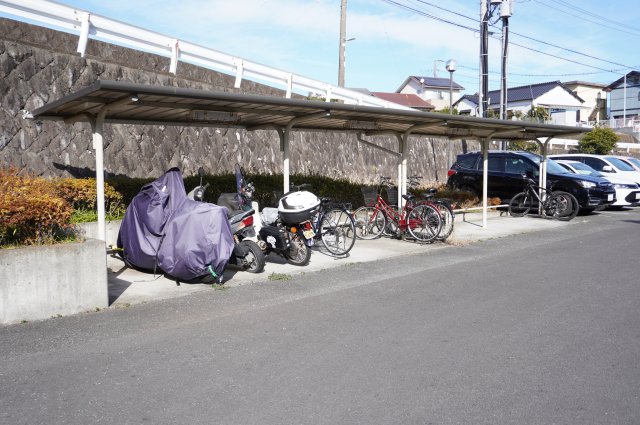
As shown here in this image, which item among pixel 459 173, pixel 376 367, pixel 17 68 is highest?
pixel 17 68

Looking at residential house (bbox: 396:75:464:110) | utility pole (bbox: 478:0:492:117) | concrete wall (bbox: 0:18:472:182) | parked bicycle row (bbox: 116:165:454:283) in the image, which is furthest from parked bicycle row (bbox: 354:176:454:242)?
residential house (bbox: 396:75:464:110)

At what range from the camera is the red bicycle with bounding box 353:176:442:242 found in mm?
11797

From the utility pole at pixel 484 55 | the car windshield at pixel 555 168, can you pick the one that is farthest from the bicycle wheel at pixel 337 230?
the utility pole at pixel 484 55

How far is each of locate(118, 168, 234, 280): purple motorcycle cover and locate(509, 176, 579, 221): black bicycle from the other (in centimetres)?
1087

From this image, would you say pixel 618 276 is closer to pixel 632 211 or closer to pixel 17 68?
pixel 17 68

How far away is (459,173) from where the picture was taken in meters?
19.0

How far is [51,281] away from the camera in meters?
6.31

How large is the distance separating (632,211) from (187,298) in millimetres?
16571

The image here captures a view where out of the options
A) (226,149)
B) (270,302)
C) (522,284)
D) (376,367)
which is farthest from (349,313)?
(226,149)

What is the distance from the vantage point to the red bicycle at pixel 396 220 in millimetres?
11797

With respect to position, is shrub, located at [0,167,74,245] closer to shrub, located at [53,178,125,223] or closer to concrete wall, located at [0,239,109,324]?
concrete wall, located at [0,239,109,324]

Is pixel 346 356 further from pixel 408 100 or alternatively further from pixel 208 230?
Answer: pixel 408 100

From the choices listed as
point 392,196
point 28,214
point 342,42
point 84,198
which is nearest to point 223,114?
point 84,198

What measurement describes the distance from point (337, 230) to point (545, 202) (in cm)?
846
